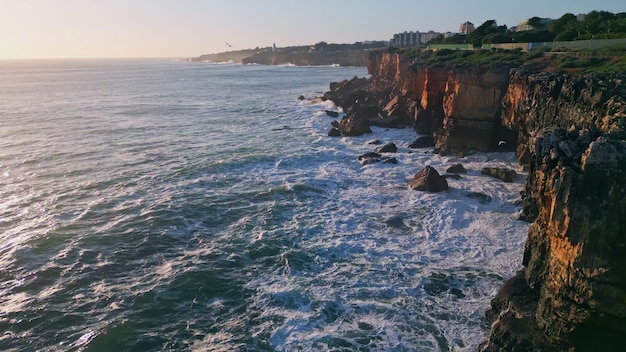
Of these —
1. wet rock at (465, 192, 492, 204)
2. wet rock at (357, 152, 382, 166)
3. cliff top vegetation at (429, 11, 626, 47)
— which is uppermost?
cliff top vegetation at (429, 11, 626, 47)

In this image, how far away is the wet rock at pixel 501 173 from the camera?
25.2 metres

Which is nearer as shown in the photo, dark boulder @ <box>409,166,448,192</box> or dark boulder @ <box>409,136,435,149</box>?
dark boulder @ <box>409,166,448,192</box>

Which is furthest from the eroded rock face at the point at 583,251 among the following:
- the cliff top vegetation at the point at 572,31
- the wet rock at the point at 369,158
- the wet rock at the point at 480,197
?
the cliff top vegetation at the point at 572,31

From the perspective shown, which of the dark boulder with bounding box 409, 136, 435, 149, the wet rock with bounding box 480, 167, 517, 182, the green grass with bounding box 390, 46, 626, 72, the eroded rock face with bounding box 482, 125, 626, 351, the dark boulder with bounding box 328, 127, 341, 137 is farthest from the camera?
the dark boulder with bounding box 328, 127, 341, 137

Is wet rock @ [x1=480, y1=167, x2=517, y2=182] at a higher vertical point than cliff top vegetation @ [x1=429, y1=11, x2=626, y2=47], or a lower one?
lower

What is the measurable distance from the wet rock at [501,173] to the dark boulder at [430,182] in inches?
142

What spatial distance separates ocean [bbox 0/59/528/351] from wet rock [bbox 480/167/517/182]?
0.57 meters

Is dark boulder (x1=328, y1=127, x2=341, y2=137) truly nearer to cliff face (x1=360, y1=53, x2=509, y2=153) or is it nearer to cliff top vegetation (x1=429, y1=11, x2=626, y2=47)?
cliff face (x1=360, y1=53, x2=509, y2=153)

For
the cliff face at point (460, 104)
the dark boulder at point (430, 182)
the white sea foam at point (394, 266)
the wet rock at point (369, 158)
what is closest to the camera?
the white sea foam at point (394, 266)

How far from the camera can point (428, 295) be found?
14469 mm

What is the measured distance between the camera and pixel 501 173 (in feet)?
83.8

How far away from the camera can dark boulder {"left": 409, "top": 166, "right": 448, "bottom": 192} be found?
24.2 metres

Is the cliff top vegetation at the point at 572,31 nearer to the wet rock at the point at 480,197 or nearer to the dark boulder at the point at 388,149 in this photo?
the dark boulder at the point at 388,149

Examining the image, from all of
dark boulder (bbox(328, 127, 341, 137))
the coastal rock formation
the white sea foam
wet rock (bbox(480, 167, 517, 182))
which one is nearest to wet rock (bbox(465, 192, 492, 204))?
the white sea foam
